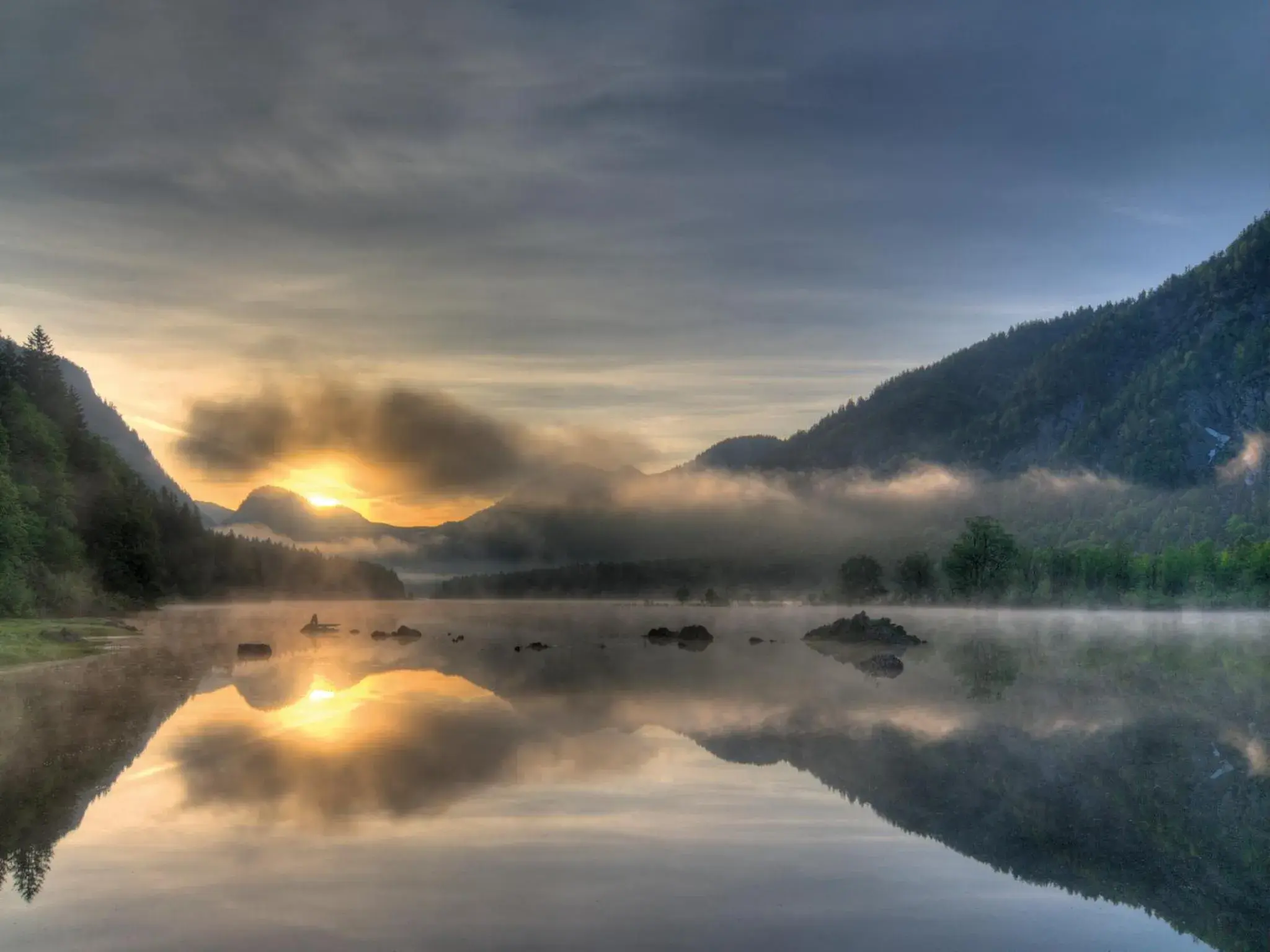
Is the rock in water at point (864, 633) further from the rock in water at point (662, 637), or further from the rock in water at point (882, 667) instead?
the rock in water at point (882, 667)

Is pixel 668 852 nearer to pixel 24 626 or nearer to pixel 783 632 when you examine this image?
pixel 24 626

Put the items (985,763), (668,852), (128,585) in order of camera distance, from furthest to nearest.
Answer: (128,585) < (985,763) < (668,852)

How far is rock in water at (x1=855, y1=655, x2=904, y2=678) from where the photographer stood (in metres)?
73.7

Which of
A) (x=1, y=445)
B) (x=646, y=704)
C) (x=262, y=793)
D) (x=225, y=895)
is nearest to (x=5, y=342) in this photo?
(x=1, y=445)

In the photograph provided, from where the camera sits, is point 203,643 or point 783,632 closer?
point 203,643

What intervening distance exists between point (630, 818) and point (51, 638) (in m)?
70.0

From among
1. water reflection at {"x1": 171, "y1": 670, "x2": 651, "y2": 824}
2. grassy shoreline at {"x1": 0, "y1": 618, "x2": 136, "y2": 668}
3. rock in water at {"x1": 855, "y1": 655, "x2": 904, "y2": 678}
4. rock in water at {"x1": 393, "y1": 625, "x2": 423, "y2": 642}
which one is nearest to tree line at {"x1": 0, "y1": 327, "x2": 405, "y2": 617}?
grassy shoreline at {"x1": 0, "y1": 618, "x2": 136, "y2": 668}

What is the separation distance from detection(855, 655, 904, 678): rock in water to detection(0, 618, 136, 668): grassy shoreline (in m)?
52.9

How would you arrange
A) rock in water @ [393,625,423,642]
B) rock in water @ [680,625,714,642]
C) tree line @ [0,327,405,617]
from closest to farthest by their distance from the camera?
tree line @ [0,327,405,617] → rock in water @ [680,625,714,642] → rock in water @ [393,625,423,642]

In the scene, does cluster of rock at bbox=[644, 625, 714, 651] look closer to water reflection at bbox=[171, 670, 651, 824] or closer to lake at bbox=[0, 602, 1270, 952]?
lake at bbox=[0, 602, 1270, 952]

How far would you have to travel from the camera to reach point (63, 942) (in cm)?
1778

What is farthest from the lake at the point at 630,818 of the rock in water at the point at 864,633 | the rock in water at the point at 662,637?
the rock in water at the point at 662,637

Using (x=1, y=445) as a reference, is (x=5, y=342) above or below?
above

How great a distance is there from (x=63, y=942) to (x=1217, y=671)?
246ft
